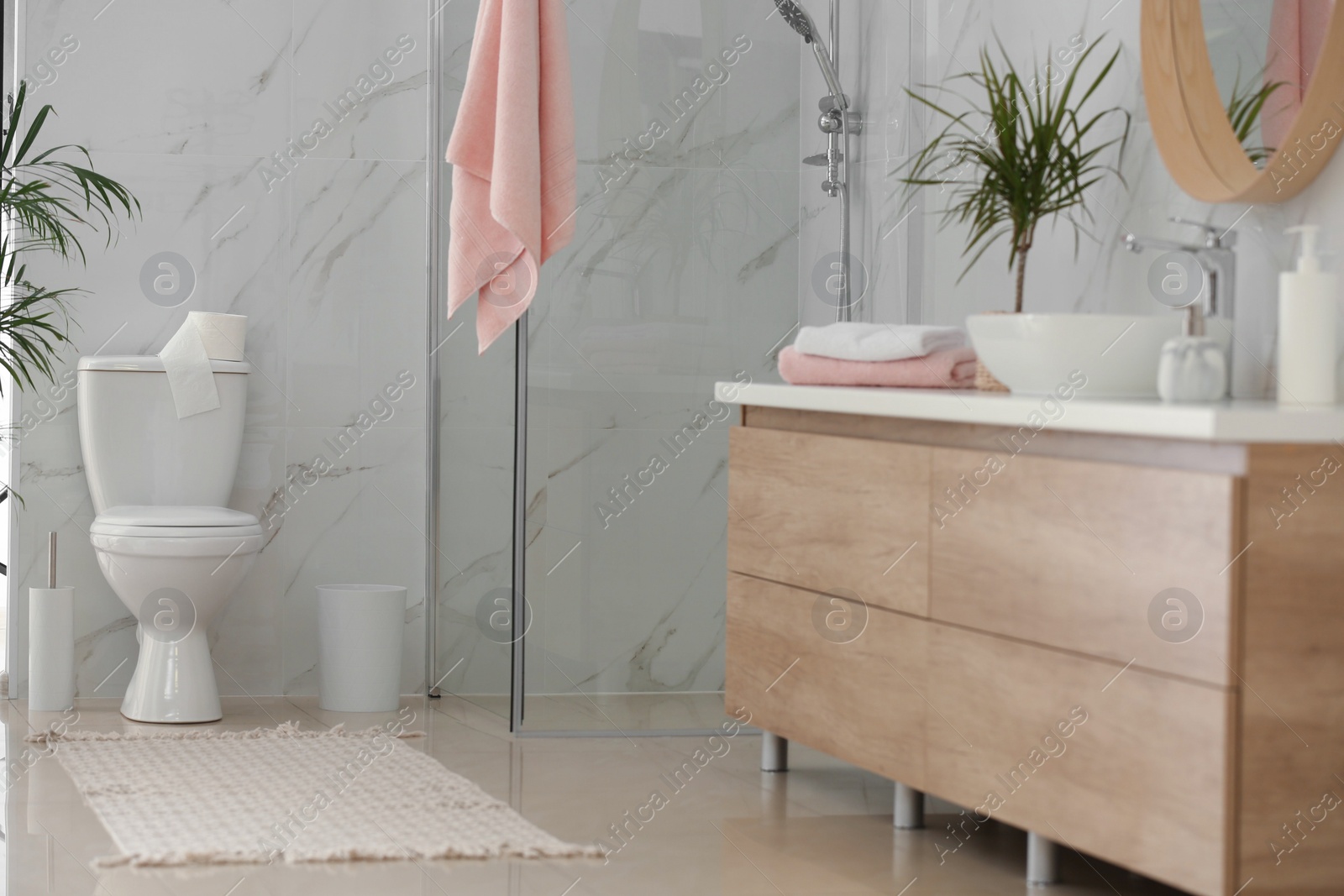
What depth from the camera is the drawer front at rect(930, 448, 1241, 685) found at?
1655mm

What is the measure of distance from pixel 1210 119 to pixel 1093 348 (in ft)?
1.64

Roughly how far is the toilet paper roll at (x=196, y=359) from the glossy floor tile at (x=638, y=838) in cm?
71

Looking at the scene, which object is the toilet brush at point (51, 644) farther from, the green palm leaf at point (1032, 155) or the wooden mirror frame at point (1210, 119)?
the wooden mirror frame at point (1210, 119)

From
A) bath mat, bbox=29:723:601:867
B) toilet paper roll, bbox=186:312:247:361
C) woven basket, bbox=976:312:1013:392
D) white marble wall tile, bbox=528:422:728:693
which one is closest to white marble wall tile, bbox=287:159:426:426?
toilet paper roll, bbox=186:312:247:361

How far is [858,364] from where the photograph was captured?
95.5 inches

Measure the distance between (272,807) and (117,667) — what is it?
1123 millimetres

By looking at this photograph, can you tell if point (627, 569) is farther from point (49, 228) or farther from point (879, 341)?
point (49, 228)

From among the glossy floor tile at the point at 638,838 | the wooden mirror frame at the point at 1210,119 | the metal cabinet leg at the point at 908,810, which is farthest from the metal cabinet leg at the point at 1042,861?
the wooden mirror frame at the point at 1210,119

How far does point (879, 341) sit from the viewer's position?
2385 millimetres

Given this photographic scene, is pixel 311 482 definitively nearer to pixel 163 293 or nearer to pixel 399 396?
pixel 399 396

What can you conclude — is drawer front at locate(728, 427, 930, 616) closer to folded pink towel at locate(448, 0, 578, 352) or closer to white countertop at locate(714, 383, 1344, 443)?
white countertop at locate(714, 383, 1344, 443)

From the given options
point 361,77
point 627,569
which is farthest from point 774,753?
point 361,77

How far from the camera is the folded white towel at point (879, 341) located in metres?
2.36

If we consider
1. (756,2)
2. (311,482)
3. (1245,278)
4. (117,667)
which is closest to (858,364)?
(1245,278)
